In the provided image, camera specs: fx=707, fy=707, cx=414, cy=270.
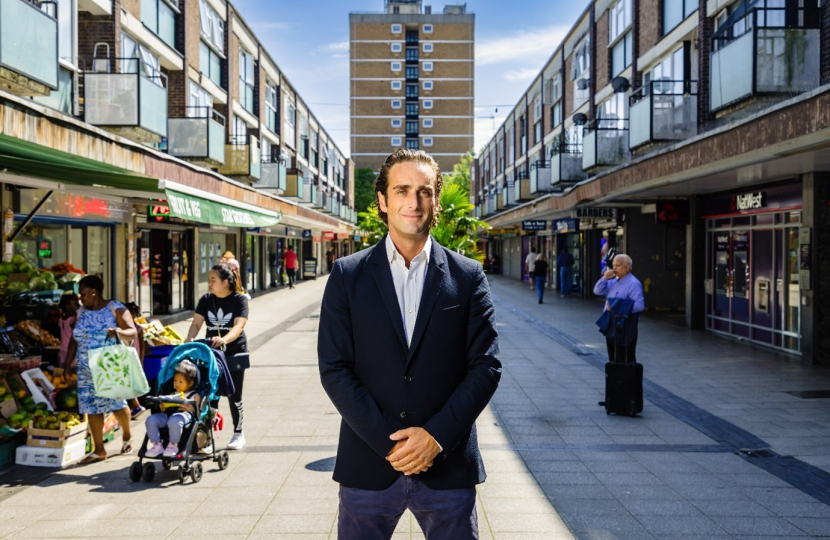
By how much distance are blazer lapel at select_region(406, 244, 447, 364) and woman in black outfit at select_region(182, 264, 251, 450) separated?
13.2 ft

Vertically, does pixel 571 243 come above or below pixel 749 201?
below

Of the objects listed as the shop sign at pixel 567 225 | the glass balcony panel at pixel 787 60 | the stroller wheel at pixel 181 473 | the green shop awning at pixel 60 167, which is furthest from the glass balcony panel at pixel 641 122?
the stroller wheel at pixel 181 473

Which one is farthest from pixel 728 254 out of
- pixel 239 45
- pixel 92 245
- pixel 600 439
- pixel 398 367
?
pixel 239 45

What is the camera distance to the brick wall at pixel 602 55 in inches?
934

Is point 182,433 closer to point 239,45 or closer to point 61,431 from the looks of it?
point 61,431

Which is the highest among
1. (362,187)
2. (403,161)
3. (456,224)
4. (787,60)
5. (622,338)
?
(362,187)

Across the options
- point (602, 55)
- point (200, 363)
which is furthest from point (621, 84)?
point (200, 363)

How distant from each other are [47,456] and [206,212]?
3.23m

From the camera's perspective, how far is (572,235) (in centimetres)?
2972

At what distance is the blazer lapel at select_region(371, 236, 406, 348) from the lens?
7.66 feet

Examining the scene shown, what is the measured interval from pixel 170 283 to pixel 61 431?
44.1ft

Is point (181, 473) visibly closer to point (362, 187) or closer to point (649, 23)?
point (649, 23)

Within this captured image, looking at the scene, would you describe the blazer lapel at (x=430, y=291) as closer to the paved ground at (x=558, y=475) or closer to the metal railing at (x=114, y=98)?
the paved ground at (x=558, y=475)

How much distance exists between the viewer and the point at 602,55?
24281 mm
